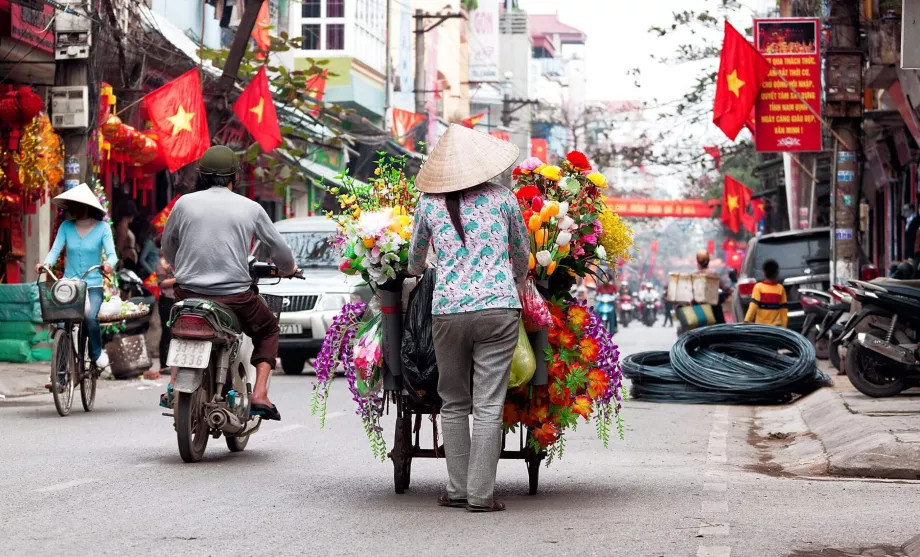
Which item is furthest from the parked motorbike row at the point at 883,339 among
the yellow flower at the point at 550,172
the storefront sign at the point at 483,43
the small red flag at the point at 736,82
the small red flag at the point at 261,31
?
the storefront sign at the point at 483,43

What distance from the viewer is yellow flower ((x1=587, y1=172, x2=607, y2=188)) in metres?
7.18

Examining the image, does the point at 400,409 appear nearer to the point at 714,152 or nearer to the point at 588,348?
the point at 588,348

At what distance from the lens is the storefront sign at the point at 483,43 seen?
70688 millimetres

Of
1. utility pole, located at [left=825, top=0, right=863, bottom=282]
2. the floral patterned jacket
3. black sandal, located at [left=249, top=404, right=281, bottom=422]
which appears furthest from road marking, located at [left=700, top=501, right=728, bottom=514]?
utility pole, located at [left=825, top=0, right=863, bottom=282]

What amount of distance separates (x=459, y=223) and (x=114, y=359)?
958 cm

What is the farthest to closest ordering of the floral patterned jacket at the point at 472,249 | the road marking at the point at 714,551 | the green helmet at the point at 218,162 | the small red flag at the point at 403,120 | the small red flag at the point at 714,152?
the small red flag at the point at 403,120 < the small red flag at the point at 714,152 < the green helmet at the point at 218,162 < the floral patterned jacket at the point at 472,249 < the road marking at the point at 714,551

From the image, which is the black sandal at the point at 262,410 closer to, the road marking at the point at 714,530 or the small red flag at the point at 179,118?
the road marking at the point at 714,530

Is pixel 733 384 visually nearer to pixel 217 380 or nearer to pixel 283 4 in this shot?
pixel 217 380

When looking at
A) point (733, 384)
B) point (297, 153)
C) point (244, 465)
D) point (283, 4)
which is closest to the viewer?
point (244, 465)

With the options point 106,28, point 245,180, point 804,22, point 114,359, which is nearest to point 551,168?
point 114,359

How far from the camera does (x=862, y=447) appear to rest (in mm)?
8984

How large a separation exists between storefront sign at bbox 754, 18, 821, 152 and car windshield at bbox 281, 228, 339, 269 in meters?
5.98

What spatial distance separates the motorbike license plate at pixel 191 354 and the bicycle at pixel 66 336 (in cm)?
316

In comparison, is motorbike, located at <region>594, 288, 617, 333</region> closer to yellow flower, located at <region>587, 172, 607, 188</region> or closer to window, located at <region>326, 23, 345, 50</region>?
window, located at <region>326, 23, 345, 50</region>
